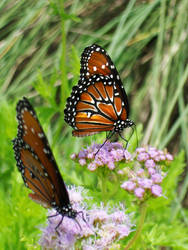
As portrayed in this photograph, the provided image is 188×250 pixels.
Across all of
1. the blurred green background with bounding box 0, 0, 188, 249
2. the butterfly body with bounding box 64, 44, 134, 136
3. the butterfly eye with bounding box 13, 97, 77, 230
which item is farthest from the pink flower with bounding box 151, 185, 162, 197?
the blurred green background with bounding box 0, 0, 188, 249

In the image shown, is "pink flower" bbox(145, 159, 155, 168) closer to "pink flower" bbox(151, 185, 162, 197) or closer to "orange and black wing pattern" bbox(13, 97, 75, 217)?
"pink flower" bbox(151, 185, 162, 197)

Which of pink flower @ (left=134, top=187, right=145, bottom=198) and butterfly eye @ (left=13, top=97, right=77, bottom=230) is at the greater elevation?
butterfly eye @ (left=13, top=97, right=77, bottom=230)

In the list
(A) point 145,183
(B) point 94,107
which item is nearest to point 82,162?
(A) point 145,183

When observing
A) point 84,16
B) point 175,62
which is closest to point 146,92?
point 175,62

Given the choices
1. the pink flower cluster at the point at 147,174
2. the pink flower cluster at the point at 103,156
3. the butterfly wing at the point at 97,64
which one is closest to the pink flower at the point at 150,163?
the pink flower cluster at the point at 147,174

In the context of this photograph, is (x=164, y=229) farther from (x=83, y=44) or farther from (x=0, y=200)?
(x=83, y=44)

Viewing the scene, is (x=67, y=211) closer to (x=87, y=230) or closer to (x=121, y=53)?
(x=87, y=230)

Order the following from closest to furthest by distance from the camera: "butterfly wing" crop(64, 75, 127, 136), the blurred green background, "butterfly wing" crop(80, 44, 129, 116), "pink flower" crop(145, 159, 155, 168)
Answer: "pink flower" crop(145, 159, 155, 168) < "butterfly wing" crop(80, 44, 129, 116) < "butterfly wing" crop(64, 75, 127, 136) < the blurred green background
